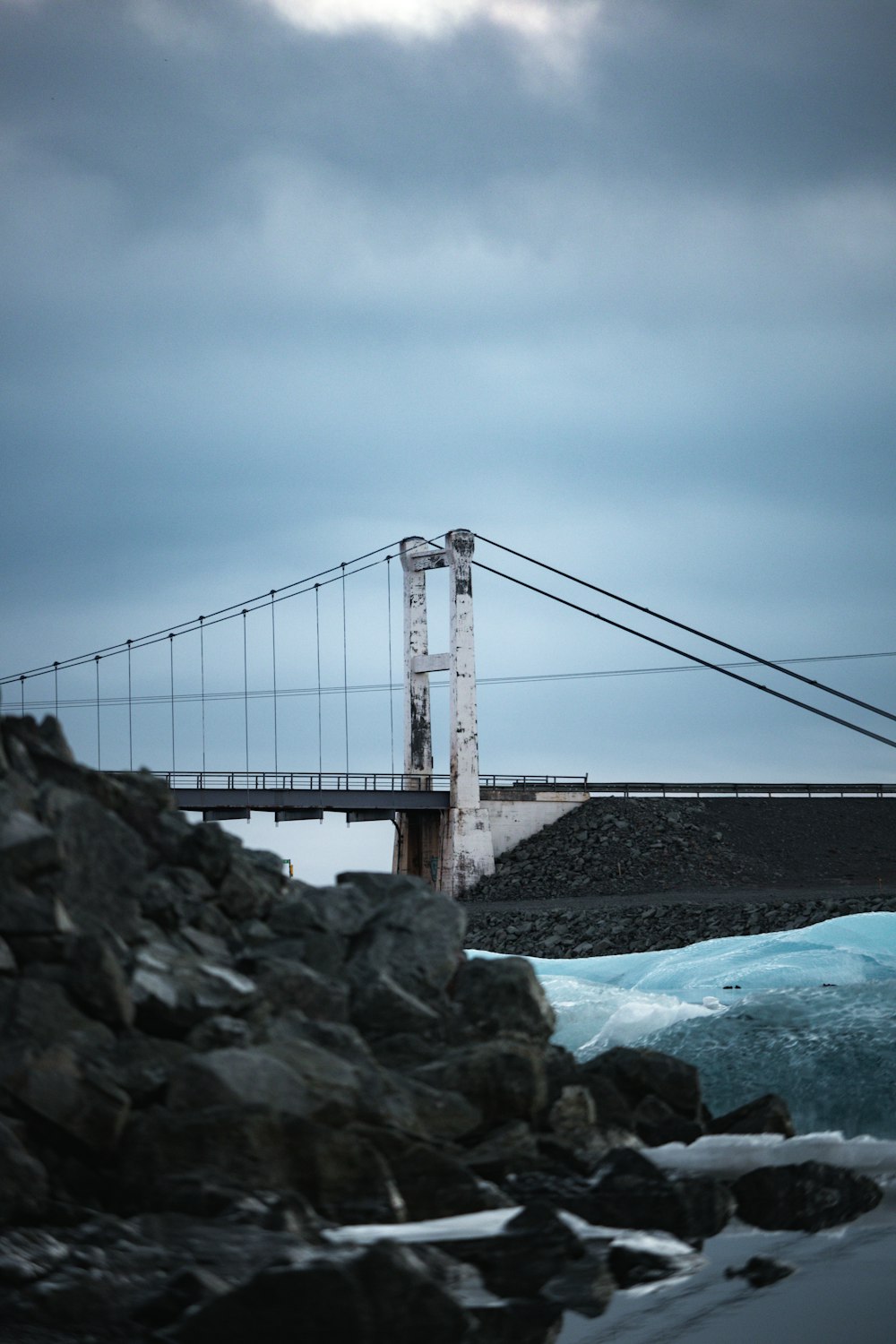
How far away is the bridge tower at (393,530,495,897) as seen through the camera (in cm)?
5100

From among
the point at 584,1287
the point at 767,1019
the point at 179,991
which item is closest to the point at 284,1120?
the point at 179,991

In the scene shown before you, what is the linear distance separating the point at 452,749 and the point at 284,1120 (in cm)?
4167

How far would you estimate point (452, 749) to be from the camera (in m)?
51.4

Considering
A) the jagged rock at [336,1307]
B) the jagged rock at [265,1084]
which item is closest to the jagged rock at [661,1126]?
the jagged rock at [265,1084]

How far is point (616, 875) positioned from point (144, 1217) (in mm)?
40742

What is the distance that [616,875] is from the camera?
4903cm

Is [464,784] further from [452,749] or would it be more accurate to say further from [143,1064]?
[143,1064]

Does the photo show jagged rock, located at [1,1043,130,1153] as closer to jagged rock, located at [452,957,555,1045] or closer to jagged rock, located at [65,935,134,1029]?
jagged rock, located at [65,935,134,1029]

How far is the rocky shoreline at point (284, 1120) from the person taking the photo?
8.32 metres

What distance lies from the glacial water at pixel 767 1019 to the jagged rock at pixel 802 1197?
3.39m

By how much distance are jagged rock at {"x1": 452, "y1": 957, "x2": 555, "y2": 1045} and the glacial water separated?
3.87 metres

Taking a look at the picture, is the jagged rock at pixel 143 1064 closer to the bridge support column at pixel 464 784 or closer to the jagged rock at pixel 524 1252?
the jagged rock at pixel 524 1252

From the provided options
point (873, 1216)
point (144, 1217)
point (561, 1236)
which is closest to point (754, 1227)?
point (873, 1216)

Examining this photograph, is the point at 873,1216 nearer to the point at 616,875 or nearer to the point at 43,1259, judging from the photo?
the point at 43,1259
